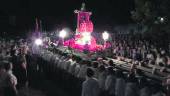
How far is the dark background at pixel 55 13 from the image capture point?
146ft

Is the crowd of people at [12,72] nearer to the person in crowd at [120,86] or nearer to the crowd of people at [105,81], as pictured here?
the crowd of people at [105,81]

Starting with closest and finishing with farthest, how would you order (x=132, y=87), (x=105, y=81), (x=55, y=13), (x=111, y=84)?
(x=132, y=87) → (x=111, y=84) → (x=105, y=81) → (x=55, y=13)

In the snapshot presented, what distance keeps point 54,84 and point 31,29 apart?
3026 centimetres

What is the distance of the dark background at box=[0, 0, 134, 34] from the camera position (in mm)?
44594

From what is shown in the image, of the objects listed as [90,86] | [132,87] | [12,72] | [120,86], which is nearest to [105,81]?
[120,86]

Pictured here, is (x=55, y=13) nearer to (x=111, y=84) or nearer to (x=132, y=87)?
(x=111, y=84)

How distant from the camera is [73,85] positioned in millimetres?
14789

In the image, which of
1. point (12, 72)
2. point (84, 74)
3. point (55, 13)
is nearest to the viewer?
point (84, 74)

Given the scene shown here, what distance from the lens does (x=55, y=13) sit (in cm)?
4775

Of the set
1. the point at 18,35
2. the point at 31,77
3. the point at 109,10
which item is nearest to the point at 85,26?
the point at 31,77

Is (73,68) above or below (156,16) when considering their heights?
below

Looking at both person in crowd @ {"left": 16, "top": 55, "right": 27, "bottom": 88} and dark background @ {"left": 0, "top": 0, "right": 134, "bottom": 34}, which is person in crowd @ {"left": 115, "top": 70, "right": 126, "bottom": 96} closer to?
person in crowd @ {"left": 16, "top": 55, "right": 27, "bottom": 88}

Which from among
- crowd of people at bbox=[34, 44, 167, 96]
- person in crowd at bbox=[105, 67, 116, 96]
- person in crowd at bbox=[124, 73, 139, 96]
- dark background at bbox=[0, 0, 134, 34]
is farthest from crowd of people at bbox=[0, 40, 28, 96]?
dark background at bbox=[0, 0, 134, 34]

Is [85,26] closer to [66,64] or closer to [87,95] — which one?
[66,64]
